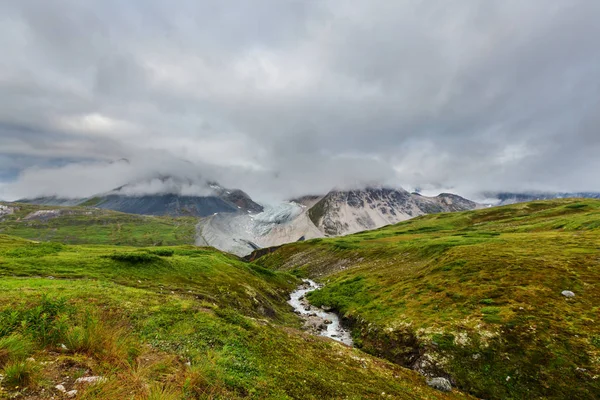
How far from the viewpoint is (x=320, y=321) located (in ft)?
165

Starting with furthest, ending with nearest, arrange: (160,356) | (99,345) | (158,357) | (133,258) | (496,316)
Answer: (133,258) < (496,316) < (160,356) < (158,357) < (99,345)

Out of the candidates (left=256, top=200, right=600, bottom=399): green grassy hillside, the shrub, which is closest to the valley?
the shrub

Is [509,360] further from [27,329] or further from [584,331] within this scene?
[27,329]

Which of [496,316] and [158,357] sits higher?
[158,357]

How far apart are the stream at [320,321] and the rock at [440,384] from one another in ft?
50.6

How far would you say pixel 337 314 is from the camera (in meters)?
56.4

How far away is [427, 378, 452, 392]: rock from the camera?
25056 millimetres

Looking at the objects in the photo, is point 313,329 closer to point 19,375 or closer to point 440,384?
point 440,384

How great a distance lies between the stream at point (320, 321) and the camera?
43375 mm

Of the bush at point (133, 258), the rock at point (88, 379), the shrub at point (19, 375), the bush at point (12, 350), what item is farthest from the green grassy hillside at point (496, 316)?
the bush at point (133, 258)

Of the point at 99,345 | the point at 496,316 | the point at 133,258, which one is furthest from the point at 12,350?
the point at 133,258

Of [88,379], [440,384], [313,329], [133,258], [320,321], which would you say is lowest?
[320,321]

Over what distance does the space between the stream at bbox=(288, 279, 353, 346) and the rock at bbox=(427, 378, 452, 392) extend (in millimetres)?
15411

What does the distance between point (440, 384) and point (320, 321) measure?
26941mm
